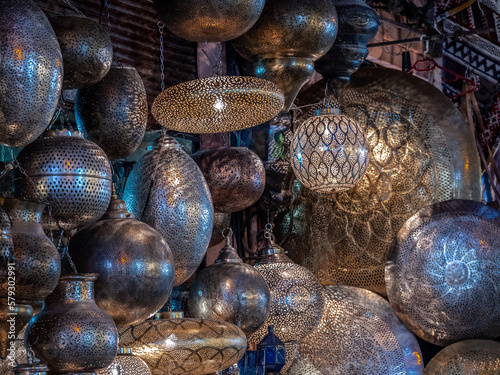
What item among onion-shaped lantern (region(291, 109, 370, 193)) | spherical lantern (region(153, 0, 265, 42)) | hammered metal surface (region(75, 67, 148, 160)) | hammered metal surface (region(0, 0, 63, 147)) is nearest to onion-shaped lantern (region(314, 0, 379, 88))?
onion-shaped lantern (region(291, 109, 370, 193))

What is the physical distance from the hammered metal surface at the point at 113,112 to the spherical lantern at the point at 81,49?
0.49 ft

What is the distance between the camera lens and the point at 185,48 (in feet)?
9.82

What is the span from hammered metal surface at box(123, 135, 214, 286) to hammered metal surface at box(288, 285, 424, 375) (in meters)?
1.16

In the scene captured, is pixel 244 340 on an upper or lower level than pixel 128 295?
lower

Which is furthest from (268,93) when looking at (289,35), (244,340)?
(244,340)

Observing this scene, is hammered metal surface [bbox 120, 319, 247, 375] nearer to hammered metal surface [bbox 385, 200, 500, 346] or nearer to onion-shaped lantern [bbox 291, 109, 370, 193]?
onion-shaped lantern [bbox 291, 109, 370, 193]

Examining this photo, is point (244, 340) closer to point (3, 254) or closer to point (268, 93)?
point (268, 93)

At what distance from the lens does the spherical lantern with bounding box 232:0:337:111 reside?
231 centimetres

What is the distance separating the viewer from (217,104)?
2.27 m

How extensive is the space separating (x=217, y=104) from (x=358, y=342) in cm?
142

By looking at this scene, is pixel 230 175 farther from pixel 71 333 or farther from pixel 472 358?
pixel 472 358

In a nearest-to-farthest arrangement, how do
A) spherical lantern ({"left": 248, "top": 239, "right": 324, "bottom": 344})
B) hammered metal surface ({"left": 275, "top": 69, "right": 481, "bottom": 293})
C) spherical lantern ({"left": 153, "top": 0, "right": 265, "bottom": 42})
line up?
1. spherical lantern ({"left": 153, "top": 0, "right": 265, "bottom": 42})
2. spherical lantern ({"left": 248, "top": 239, "right": 324, "bottom": 344})
3. hammered metal surface ({"left": 275, "top": 69, "right": 481, "bottom": 293})

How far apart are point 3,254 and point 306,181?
1.62 metres

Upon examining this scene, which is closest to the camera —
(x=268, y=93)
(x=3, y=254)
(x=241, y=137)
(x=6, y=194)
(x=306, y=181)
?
(x=3, y=254)
